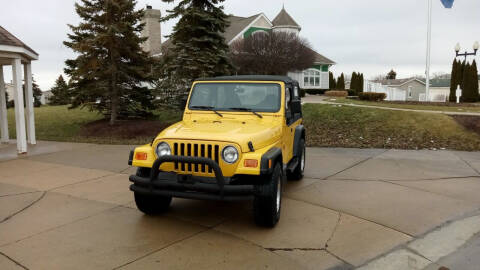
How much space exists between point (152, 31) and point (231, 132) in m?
29.6

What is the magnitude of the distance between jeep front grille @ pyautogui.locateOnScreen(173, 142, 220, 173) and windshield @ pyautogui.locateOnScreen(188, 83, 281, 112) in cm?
135

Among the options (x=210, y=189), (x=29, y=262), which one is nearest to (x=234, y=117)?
(x=210, y=189)

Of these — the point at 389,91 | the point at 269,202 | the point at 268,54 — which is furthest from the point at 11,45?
the point at 389,91

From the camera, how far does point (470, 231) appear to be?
4.61m

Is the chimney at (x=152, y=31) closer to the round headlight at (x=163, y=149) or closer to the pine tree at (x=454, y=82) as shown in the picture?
the pine tree at (x=454, y=82)

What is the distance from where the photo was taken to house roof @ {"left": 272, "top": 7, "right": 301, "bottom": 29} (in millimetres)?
33438

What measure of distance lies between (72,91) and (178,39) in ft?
15.5

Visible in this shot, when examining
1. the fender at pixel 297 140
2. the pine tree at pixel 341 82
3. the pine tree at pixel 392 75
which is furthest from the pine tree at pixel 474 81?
the pine tree at pixel 392 75

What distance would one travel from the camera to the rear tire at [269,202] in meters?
4.13

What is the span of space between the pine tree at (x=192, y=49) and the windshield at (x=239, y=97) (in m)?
8.62

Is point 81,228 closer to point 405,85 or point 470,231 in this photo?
point 470,231

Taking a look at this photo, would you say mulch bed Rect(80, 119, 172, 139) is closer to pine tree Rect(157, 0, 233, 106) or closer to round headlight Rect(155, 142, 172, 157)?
pine tree Rect(157, 0, 233, 106)

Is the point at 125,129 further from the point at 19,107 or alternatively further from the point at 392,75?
the point at 392,75

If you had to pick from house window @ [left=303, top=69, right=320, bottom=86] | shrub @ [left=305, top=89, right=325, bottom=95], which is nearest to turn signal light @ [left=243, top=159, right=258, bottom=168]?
shrub @ [left=305, top=89, right=325, bottom=95]
